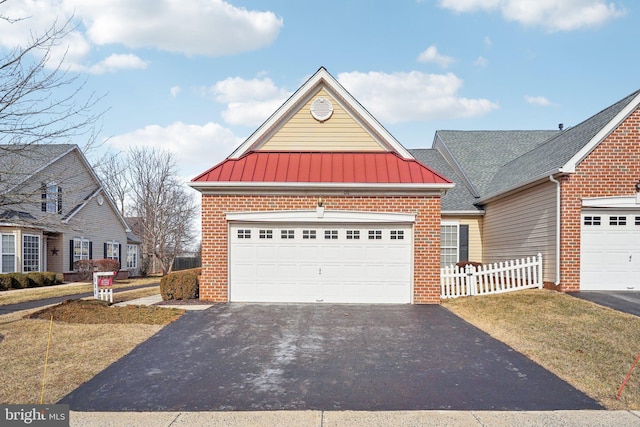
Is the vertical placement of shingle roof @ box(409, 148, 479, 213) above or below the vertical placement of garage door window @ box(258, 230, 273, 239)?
above

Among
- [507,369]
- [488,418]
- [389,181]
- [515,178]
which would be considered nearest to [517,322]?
[507,369]

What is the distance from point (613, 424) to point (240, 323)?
7644 mm

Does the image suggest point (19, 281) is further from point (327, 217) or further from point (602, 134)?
point (602, 134)

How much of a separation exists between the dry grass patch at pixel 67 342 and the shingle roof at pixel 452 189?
13.3 m

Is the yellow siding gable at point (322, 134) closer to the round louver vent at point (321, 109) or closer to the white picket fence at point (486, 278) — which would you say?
the round louver vent at point (321, 109)

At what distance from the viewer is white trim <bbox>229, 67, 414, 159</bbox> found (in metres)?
15.0

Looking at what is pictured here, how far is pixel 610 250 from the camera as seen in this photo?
14.5m

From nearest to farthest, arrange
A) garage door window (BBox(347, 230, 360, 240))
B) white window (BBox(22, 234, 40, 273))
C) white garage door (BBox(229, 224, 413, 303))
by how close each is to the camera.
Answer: white garage door (BBox(229, 224, 413, 303)) < garage door window (BBox(347, 230, 360, 240)) < white window (BBox(22, 234, 40, 273))

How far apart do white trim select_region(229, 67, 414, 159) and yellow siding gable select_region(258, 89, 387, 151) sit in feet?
0.84

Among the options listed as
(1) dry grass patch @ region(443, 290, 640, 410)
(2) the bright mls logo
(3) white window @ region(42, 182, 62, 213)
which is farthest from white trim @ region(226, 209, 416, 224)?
(2) the bright mls logo

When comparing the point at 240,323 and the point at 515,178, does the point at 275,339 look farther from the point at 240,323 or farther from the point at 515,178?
the point at 515,178

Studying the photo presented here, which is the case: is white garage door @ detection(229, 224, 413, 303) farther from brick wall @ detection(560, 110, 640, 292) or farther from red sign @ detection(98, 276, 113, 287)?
brick wall @ detection(560, 110, 640, 292)

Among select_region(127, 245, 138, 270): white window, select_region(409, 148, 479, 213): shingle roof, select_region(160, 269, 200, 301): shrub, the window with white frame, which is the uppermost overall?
select_region(409, 148, 479, 213): shingle roof

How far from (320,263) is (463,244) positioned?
9.00 metres
